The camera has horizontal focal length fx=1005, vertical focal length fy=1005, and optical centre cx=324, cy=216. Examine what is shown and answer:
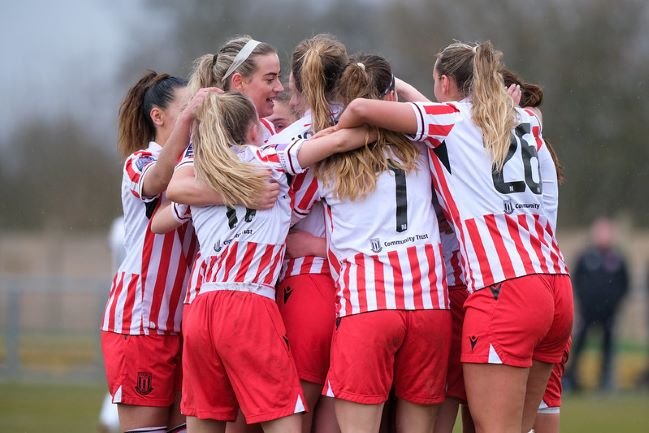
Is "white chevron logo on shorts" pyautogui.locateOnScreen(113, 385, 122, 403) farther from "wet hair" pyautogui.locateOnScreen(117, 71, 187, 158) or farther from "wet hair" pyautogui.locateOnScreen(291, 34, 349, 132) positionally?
"wet hair" pyautogui.locateOnScreen(291, 34, 349, 132)

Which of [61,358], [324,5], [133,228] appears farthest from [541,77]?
[133,228]

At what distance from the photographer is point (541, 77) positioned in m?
12.4

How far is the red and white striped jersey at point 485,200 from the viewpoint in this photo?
388cm

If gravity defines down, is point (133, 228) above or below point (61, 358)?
above

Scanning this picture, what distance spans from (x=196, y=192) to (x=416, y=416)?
1236 mm

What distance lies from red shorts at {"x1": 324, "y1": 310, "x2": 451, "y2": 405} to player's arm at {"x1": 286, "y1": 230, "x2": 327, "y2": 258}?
339mm

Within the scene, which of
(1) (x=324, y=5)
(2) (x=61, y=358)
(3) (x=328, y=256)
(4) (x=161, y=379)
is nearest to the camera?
(3) (x=328, y=256)

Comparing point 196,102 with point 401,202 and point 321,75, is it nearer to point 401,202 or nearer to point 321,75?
point 321,75

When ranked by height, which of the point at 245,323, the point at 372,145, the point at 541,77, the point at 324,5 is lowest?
the point at 245,323

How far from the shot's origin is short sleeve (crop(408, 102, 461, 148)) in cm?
388

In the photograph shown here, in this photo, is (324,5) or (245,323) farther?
(324,5)

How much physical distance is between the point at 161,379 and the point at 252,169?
115 centimetres

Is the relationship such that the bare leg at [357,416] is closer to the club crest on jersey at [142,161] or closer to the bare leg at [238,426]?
the bare leg at [238,426]

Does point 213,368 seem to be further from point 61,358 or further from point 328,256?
point 61,358
